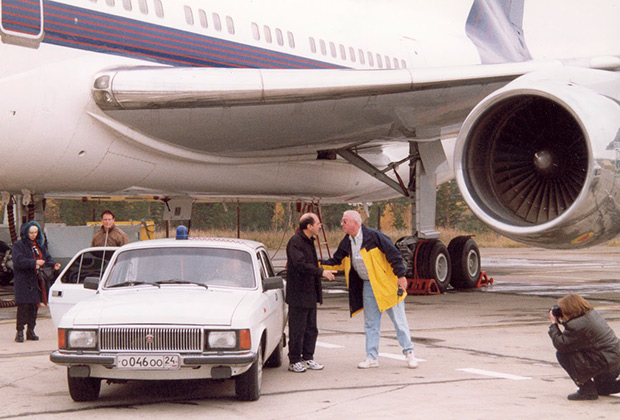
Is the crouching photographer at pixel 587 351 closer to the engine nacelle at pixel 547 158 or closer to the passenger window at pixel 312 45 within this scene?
the engine nacelle at pixel 547 158

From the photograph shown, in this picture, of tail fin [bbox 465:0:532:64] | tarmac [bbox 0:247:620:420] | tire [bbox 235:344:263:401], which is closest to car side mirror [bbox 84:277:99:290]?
tarmac [bbox 0:247:620:420]

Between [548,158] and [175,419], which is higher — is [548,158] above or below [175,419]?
above

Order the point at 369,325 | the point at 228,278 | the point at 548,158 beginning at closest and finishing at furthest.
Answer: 1. the point at 228,278
2. the point at 369,325
3. the point at 548,158

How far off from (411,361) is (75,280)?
4384mm

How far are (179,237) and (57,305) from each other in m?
1.34

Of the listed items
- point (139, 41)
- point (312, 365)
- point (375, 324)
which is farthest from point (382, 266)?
point (139, 41)

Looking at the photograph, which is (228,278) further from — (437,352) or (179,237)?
(437,352)

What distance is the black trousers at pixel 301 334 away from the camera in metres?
7.71

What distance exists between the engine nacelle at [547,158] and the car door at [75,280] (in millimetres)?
4042

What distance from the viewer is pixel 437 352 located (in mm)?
8445

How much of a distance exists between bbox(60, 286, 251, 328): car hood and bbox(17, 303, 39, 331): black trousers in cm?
267

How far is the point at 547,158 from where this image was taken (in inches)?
366

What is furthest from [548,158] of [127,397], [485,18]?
[485,18]

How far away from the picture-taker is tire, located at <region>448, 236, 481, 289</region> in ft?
51.2
